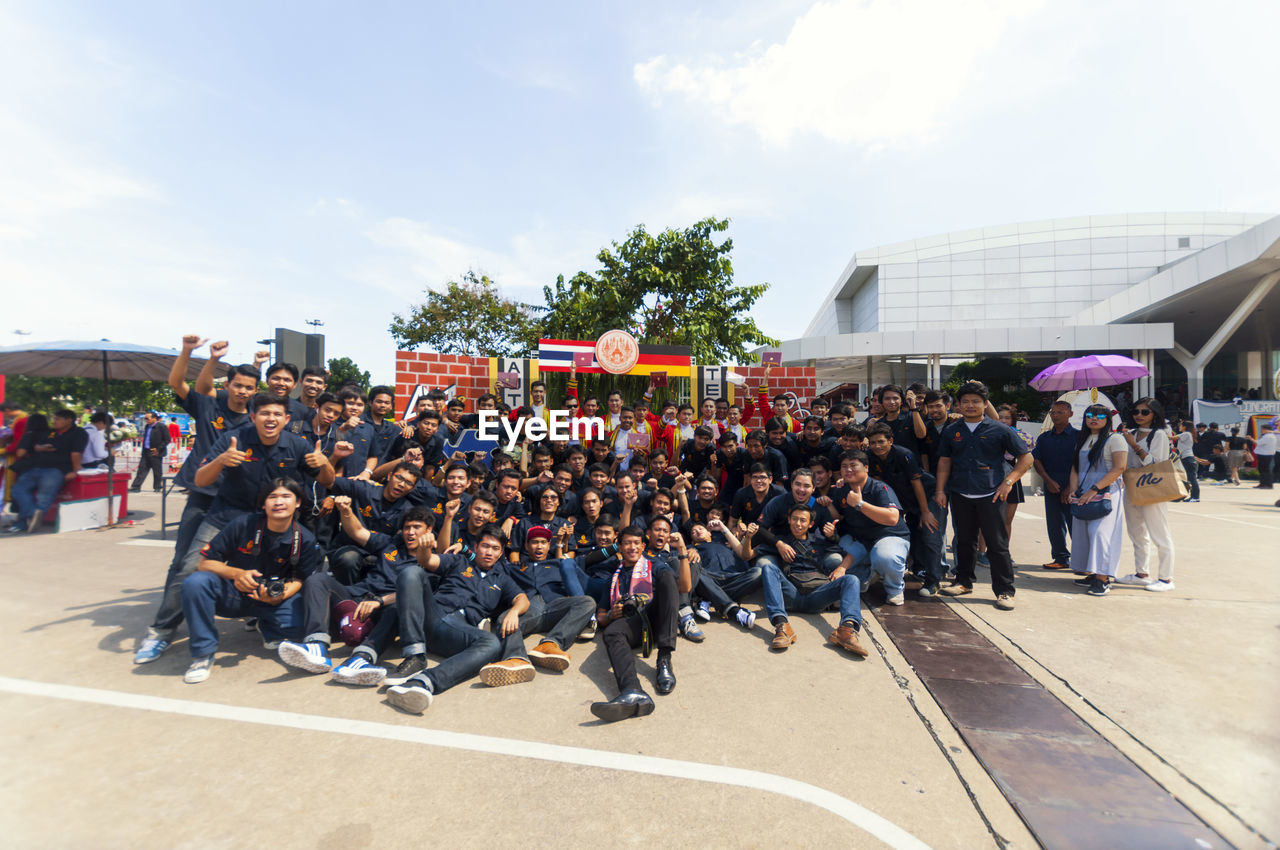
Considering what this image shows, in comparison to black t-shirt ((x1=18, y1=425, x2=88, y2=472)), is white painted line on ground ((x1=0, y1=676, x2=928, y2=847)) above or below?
below

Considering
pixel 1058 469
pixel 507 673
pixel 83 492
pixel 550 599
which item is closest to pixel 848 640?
pixel 550 599

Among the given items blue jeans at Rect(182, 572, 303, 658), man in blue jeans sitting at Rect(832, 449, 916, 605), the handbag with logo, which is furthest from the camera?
the handbag with logo

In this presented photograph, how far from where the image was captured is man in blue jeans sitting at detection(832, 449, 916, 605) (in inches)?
186

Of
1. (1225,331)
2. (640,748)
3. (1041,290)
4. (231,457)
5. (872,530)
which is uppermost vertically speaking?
(1041,290)

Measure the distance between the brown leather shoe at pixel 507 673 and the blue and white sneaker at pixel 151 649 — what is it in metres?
2.19

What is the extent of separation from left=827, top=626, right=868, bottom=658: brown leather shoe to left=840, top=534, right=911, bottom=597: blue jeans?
3.11 ft

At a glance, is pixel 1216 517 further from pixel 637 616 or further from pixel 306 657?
pixel 306 657

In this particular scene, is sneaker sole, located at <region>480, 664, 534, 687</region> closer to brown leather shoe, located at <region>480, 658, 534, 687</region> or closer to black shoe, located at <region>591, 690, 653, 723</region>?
brown leather shoe, located at <region>480, 658, 534, 687</region>

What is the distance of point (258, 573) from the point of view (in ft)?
12.1

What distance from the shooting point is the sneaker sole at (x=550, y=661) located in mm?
3541

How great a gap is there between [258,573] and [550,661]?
2.00 meters

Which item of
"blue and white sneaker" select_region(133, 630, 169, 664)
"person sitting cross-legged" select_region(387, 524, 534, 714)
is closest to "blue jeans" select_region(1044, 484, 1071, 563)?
"person sitting cross-legged" select_region(387, 524, 534, 714)

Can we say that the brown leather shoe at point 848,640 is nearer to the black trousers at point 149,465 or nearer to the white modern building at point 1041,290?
the black trousers at point 149,465

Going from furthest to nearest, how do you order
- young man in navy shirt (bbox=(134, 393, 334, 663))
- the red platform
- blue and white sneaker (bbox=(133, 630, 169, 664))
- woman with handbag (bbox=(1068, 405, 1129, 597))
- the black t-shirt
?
the red platform < the black t-shirt < woman with handbag (bbox=(1068, 405, 1129, 597)) < young man in navy shirt (bbox=(134, 393, 334, 663)) < blue and white sneaker (bbox=(133, 630, 169, 664))
